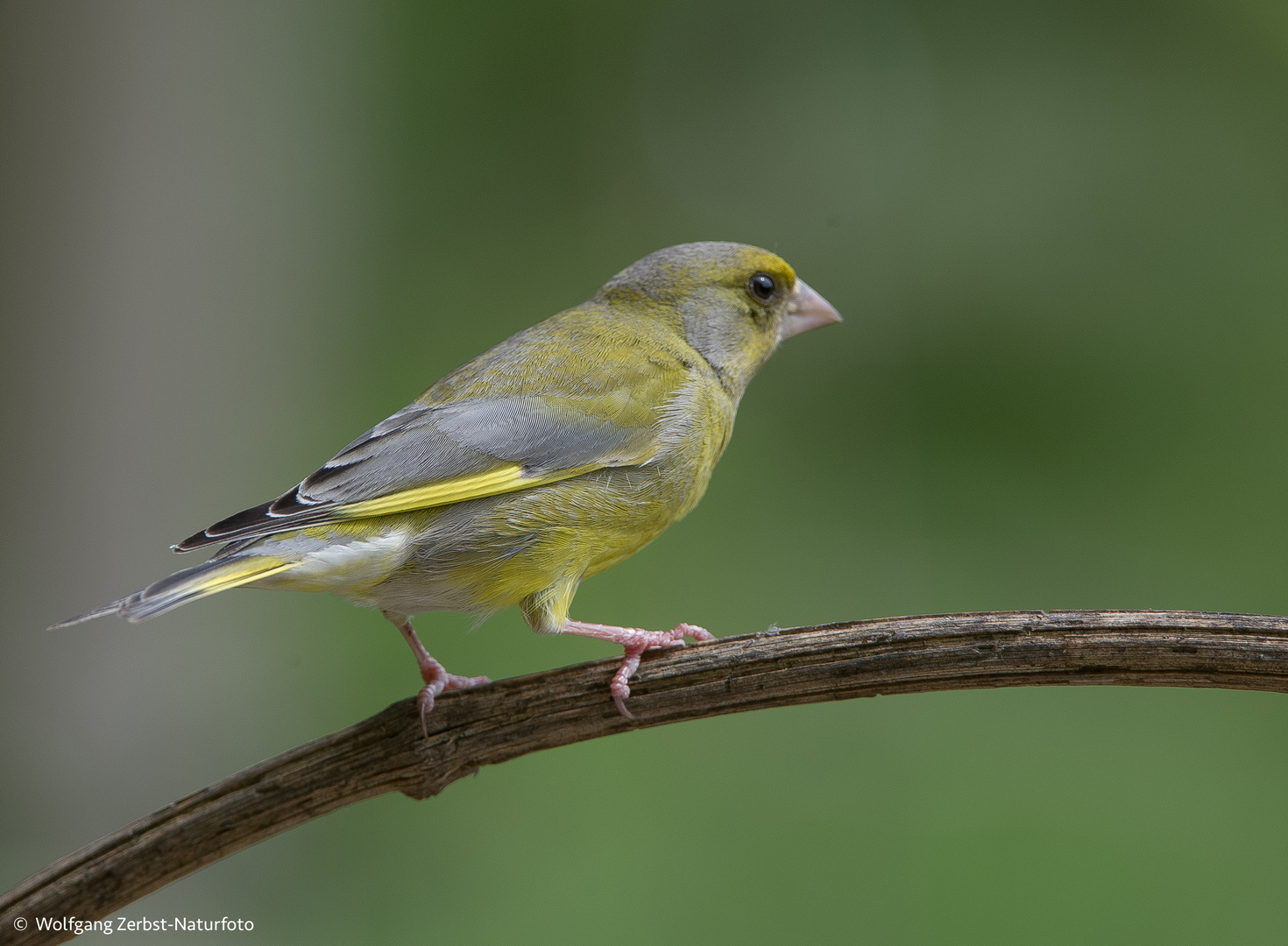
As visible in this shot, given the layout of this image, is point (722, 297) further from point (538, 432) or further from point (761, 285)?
point (538, 432)

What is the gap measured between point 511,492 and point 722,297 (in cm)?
112

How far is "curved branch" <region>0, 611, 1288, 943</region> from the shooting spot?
1914 millimetres

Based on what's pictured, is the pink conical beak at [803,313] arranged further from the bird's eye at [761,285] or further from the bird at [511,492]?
the bird at [511,492]

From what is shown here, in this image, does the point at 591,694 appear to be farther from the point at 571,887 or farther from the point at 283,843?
the point at 283,843

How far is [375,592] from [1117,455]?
3405 mm

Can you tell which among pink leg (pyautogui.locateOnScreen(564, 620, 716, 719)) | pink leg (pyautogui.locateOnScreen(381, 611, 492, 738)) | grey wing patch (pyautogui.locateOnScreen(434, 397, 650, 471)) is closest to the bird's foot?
pink leg (pyautogui.locateOnScreen(381, 611, 492, 738))

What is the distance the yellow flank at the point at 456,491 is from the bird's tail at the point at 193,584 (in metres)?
0.23

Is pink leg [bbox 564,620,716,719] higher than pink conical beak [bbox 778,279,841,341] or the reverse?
the reverse

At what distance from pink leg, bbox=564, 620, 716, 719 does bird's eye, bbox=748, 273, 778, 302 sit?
122 centimetres

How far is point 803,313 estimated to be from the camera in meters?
3.41

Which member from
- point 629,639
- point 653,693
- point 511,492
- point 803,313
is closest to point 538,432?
point 511,492

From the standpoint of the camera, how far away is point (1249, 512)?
A: 4.33 meters

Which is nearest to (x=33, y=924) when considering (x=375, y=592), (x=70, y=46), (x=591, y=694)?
(x=375, y=592)

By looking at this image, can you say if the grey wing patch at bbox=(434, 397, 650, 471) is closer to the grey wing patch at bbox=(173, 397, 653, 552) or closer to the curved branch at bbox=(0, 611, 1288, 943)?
the grey wing patch at bbox=(173, 397, 653, 552)
